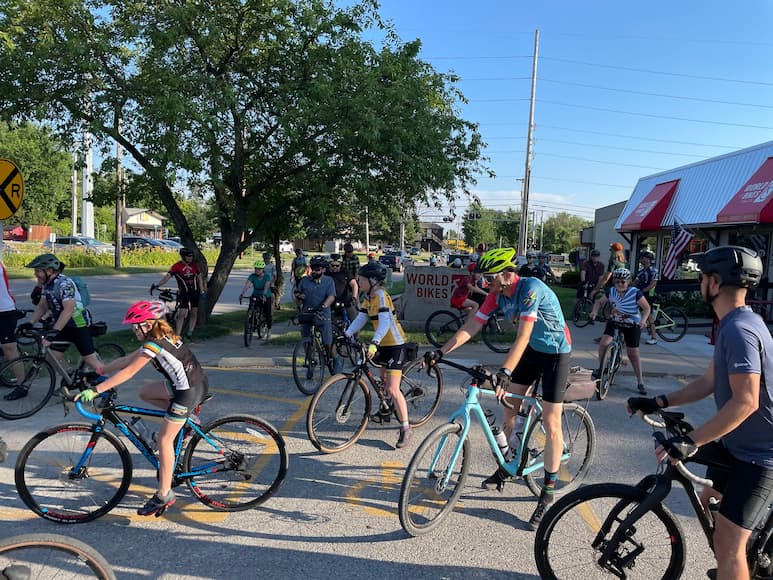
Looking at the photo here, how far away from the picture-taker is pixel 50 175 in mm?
59812

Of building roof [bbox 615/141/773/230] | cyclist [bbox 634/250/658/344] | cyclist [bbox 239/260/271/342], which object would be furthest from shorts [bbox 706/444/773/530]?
building roof [bbox 615/141/773/230]

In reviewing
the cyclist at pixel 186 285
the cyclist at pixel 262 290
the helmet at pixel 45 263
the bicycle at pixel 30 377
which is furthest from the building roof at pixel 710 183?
the bicycle at pixel 30 377

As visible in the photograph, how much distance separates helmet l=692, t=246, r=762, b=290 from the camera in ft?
8.20

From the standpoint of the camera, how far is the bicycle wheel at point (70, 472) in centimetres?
388

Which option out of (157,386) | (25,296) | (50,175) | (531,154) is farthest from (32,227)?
(157,386)

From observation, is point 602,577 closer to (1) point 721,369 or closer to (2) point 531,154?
(1) point 721,369

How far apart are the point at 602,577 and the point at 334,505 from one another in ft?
6.48

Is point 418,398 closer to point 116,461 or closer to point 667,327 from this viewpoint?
point 116,461

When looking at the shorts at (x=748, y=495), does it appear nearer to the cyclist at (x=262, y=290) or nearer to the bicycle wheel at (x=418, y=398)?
the bicycle wheel at (x=418, y=398)

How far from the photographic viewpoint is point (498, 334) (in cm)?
1180

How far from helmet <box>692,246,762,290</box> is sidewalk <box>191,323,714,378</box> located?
17.9 feet

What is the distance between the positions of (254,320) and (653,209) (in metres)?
15.9

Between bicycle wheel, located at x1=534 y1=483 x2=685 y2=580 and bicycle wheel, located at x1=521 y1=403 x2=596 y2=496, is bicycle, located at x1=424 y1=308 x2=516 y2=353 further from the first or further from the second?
bicycle wheel, located at x1=534 y1=483 x2=685 y2=580

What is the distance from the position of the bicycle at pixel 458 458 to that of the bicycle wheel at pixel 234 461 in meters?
1.09
